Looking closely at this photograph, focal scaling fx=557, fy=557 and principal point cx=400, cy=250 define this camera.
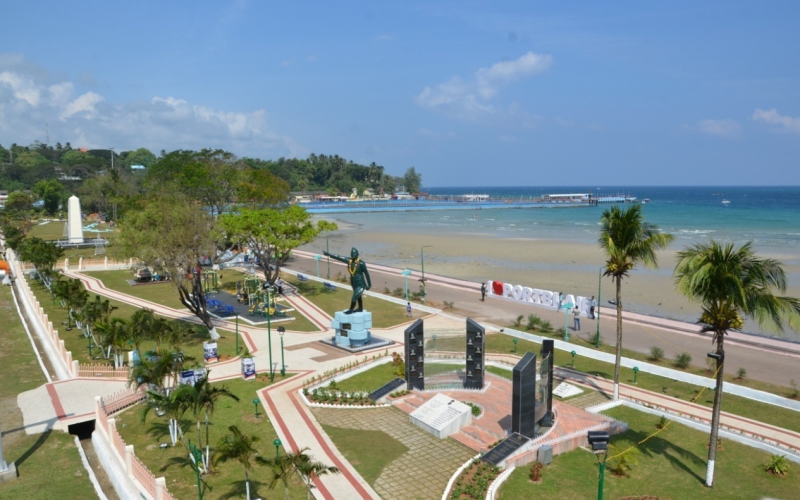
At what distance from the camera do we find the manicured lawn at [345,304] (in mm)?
37688

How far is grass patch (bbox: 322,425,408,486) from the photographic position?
16969mm

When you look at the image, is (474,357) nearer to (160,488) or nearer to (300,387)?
(300,387)

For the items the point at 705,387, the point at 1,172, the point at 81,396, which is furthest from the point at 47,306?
the point at 1,172

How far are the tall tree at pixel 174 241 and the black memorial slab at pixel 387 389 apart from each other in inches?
508

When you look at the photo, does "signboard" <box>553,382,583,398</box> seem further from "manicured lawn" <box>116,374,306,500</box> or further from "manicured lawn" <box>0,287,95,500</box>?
"manicured lawn" <box>0,287,95,500</box>

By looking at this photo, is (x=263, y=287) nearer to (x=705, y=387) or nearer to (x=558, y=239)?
(x=705, y=387)

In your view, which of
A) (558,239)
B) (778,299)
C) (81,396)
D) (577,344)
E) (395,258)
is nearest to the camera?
(778,299)

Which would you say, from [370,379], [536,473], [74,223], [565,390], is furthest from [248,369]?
[74,223]

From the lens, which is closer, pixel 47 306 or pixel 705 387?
pixel 705 387

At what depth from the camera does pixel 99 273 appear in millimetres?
54344

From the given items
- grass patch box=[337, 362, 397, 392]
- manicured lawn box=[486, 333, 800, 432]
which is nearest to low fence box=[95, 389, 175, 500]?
grass patch box=[337, 362, 397, 392]

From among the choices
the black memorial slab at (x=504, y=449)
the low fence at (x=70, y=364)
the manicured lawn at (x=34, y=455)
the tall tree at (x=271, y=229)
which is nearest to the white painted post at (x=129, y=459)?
the manicured lawn at (x=34, y=455)

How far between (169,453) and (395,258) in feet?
178

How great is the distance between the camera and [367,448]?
18359 millimetres
